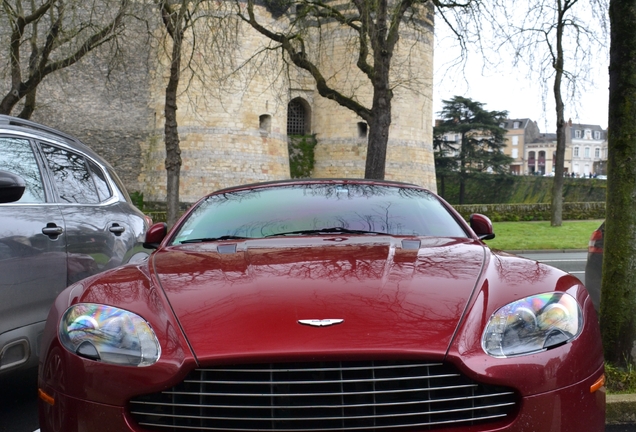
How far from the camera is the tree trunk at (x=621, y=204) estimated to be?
4.38 m

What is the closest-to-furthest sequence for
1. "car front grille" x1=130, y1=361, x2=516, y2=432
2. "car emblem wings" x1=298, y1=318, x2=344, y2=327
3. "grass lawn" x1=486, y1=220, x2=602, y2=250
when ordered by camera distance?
"car front grille" x1=130, y1=361, x2=516, y2=432 < "car emblem wings" x1=298, y1=318, x2=344, y2=327 < "grass lawn" x1=486, y1=220, x2=602, y2=250

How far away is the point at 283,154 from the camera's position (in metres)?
35.6

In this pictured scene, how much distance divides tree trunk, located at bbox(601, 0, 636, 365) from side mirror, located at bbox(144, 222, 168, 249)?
9.11 feet

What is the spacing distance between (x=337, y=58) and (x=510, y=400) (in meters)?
35.0

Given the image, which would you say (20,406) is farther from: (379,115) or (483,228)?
(379,115)

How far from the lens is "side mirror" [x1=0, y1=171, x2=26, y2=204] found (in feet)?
Answer: 12.1

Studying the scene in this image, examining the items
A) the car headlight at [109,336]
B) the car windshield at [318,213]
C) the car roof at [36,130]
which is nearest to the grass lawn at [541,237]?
the car roof at [36,130]

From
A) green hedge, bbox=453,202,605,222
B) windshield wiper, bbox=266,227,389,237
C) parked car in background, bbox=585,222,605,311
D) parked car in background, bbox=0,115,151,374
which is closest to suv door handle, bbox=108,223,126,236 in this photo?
parked car in background, bbox=0,115,151,374

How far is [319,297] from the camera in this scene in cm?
263

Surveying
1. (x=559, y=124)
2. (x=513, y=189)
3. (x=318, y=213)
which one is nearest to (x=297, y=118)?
(x=559, y=124)

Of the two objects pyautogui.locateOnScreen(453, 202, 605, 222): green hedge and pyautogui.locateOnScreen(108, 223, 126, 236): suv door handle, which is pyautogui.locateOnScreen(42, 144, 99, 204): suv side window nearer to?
pyautogui.locateOnScreen(108, 223, 126, 236): suv door handle

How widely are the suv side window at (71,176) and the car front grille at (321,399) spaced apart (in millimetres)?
2842

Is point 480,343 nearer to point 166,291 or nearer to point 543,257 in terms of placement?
point 166,291

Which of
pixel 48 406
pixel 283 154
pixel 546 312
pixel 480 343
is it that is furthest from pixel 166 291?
pixel 283 154
